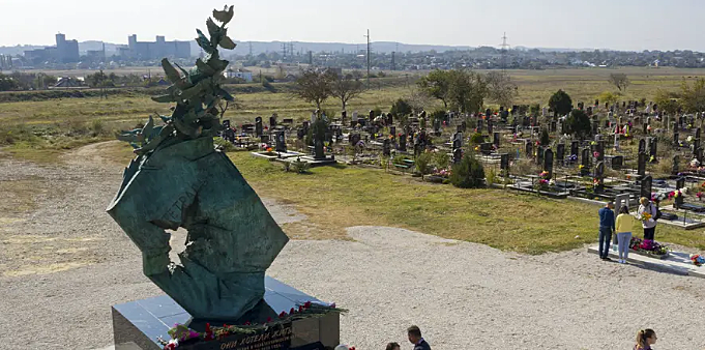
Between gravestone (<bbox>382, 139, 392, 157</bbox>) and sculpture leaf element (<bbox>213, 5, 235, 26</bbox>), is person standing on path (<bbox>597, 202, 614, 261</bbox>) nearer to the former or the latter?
sculpture leaf element (<bbox>213, 5, 235, 26</bbox>)

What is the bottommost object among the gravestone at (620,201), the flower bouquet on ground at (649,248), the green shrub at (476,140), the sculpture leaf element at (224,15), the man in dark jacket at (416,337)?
the flower bouquet on ground at (649,248)

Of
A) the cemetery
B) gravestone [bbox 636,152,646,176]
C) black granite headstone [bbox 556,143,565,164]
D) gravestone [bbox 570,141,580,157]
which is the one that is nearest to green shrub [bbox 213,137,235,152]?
the cemetery

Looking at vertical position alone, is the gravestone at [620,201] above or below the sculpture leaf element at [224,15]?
below

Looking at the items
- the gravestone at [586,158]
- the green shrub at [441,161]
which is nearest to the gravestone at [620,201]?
the gravestone at [586,158]

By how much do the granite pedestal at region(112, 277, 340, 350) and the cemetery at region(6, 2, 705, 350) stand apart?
26 mm

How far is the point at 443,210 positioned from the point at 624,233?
6.37m

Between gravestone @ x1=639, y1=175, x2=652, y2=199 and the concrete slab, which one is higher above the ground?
gravestone @ x1=639, y1=175, x2=652, y2=199

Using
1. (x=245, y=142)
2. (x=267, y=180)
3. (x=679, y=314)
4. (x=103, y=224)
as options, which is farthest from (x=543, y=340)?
(x=245, y=142)

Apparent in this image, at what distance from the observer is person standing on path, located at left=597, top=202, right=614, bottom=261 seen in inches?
563

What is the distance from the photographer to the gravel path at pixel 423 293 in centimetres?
1062

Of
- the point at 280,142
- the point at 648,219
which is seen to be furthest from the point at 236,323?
the point at 280,142

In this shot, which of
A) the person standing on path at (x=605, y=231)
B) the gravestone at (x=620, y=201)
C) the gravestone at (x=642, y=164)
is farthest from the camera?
the gravestone at (x=642, y=164)

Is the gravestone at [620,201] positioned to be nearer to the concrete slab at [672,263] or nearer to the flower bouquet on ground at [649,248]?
the flower bouquet on ground at [649,248]

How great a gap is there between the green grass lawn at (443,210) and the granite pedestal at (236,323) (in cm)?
771
